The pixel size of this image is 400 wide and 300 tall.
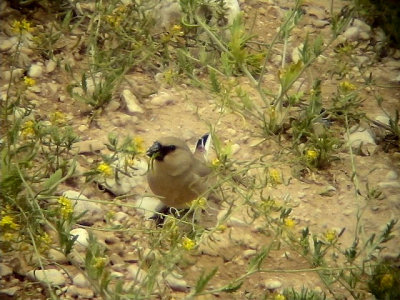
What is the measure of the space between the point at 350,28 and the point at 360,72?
46 cm

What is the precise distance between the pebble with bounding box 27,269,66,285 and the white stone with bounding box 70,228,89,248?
0.18m

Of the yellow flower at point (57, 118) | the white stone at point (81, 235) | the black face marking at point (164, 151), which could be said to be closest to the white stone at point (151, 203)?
the black face marking at point (164, 151)

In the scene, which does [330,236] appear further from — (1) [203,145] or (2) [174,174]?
(1) [203,145]

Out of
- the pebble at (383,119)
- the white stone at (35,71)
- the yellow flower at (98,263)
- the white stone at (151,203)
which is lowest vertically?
the white stone at (151,203)

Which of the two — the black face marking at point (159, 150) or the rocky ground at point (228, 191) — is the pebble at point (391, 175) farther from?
the black face marking at point (159, 150)

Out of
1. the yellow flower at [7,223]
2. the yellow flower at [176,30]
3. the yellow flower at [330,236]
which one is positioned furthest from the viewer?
the yellow flower at [176,30]

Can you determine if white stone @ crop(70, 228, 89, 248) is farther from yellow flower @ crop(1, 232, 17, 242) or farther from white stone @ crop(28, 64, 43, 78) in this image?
white stone @ crop(28, 64, 43, 78)

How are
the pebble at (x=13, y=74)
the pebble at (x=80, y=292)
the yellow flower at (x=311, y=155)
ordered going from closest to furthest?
the pebble at (x=80, y=292) < the yellow flower at (x=311, y=155) < the pebble at (x=13, y=74)

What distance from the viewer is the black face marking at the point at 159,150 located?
11.7ft

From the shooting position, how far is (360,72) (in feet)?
15.5

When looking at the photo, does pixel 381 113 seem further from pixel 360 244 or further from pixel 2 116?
pixel 2 116

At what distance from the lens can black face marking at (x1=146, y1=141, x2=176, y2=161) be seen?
3.55 m

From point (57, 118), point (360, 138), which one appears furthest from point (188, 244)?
point (360, 138)

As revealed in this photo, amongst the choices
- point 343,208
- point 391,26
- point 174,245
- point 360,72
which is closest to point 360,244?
point 343,208
